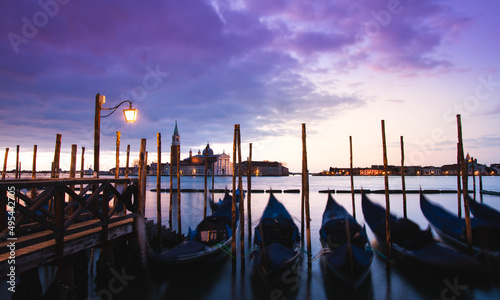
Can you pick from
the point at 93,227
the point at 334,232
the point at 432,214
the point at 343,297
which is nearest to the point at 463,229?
the point at 432,214

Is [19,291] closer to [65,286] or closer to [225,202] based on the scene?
[65,286]

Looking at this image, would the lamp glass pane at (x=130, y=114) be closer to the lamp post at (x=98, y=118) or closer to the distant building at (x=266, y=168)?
the lamp post at (x=98, y=118)

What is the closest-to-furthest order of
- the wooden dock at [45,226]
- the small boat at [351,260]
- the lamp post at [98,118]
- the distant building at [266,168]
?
the wooden dock at [45,226] < the lamp post at [98,118] < the small boat at [351,260] < the distant building at [266,168]

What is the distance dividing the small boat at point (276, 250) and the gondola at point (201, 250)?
43.0 inches

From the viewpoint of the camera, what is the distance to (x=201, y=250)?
7621 mm

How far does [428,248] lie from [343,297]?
2583mm

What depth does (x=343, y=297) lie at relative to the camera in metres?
6.57

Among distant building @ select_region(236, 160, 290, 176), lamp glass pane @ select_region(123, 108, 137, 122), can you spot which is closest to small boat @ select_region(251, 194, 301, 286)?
lamp glass pane @ select_region(123, 108, 137, 122)

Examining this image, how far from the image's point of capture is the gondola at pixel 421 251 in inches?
264

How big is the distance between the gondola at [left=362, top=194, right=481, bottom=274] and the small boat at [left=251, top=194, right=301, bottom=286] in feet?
9.28

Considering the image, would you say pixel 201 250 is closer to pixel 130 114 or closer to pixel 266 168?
pixel 130 114

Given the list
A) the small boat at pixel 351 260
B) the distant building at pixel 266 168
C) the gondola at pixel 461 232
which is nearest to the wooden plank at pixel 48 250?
the small boat at pixel 351 260

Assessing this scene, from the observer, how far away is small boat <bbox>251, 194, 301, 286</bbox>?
21.9 ft

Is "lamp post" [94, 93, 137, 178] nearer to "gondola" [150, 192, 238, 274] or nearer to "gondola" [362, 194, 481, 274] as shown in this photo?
"gondola" [150, 192, 238, 274]
